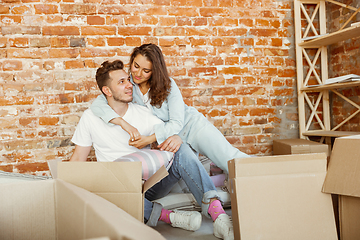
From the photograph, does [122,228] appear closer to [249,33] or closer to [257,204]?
[257,204]

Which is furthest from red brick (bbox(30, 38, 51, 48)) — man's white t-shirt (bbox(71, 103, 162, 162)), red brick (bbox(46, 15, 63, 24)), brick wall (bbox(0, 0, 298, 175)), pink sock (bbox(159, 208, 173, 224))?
pink sock (bbox(159, 208, 173, 224))

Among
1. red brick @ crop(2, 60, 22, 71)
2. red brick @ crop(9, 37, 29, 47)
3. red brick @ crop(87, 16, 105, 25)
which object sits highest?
red brick @ crop(87, 16, 105, 25)

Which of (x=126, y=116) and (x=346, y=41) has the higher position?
(x=346, y=41)

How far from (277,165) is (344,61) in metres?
2.06

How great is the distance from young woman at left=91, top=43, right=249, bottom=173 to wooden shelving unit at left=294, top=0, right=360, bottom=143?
45.9 inches

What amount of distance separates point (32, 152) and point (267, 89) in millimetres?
2226

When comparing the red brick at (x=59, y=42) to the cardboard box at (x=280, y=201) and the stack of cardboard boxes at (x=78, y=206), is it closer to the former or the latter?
the stack of cardboard boxes at (x=78, y=206)

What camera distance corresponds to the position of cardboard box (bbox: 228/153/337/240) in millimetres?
950

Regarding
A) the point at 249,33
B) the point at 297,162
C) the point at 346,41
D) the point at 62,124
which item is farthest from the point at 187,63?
the point at 297,162

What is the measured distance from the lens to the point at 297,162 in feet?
3.23

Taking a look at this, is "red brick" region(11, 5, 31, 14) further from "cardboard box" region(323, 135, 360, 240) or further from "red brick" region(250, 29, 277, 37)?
"cardboard box" region(323, 135, 360, 240)

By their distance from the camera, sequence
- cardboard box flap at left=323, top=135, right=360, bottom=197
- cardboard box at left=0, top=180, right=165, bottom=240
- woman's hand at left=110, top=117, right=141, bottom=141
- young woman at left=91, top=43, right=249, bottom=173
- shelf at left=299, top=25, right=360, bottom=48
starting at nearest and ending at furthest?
cardboard box at left=0, top=180, right=165, bottom=240
cardboard box flap at left=323, top=135, right=360, bottom=197
woman's hand at left=110, top=117, right=141, bottom=141
young woman at left=91, top=43, right=249, bottom=173
shelf at left=299, top=25, right=360, bottom=48

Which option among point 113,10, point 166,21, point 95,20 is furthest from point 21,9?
point 166,21

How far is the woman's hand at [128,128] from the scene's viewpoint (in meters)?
1.71
